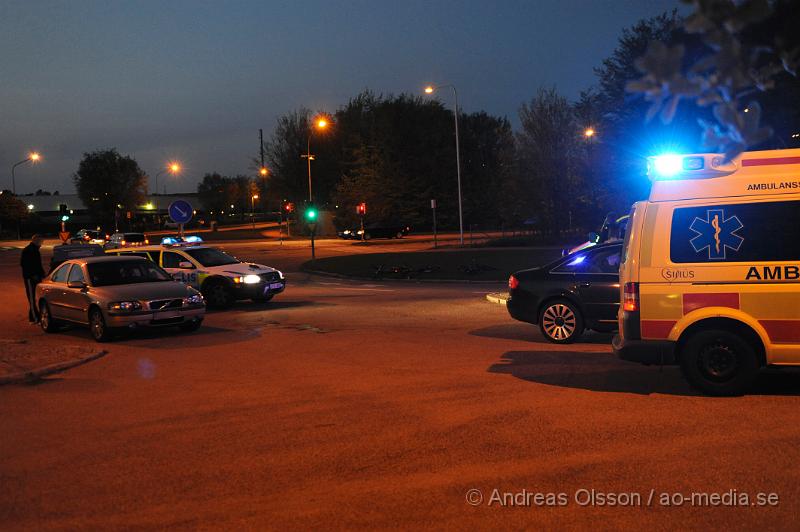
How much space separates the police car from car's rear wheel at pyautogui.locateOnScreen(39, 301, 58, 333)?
356 cm

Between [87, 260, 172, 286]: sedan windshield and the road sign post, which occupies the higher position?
the road sign post

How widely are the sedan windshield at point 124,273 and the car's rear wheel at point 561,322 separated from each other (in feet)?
24.2

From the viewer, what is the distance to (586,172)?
44.8 meters

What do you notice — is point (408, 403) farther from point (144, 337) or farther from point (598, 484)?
point (144, 337)

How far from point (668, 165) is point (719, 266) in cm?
118

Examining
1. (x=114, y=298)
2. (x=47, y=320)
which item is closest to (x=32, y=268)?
(x=47, y=320)

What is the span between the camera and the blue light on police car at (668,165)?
8.41 meters

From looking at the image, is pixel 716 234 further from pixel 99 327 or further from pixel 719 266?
pixel 99 327

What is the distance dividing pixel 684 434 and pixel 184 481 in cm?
416

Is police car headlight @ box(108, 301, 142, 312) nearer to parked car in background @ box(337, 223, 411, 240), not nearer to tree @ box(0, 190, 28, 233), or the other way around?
parked car in background @ box(337, 223, 411, 240)

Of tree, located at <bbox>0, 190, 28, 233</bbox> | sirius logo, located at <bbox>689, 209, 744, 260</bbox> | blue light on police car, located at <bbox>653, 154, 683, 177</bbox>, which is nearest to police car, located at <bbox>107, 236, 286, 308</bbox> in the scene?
blue light on police car, located at <bbox>653, 154, 683, 177</bbox>

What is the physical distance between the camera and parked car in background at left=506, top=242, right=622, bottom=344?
12.4 m

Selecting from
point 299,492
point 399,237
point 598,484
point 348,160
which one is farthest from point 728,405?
point 348,160

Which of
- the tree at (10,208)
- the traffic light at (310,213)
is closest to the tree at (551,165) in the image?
the traffic light at (310,213)
